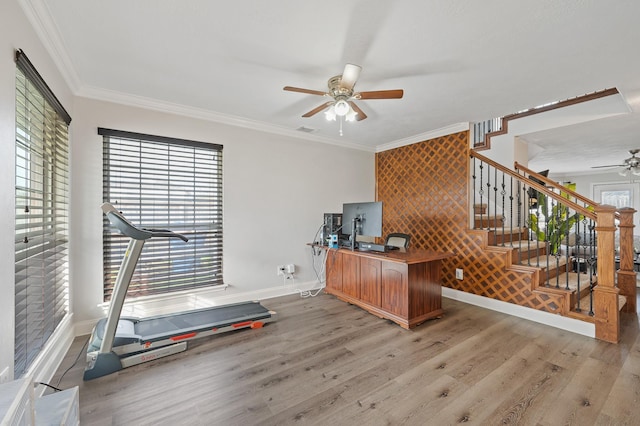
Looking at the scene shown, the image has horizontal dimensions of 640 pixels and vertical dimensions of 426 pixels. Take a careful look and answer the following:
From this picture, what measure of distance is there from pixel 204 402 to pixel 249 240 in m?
2.10

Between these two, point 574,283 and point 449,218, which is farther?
point 449,218

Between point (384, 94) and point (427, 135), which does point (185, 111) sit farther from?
point (427, 135)

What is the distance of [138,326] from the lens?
2.56 m

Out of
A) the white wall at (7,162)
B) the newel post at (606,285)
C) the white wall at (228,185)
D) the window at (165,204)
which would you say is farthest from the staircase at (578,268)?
the white wall at (7,162)

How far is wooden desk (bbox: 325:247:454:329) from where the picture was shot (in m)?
2.84

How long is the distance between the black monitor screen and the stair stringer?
4.55ft

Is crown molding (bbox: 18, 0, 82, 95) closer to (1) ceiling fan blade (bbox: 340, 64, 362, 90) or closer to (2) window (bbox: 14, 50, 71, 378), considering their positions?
(2) window (bbox: 14, 50, 71, 378)

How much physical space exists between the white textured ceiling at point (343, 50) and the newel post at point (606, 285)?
4.27 ft

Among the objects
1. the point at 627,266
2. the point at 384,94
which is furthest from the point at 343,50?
the point at 627,266

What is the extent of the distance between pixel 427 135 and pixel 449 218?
1296mm

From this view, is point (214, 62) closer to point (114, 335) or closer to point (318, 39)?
point (318, 39)

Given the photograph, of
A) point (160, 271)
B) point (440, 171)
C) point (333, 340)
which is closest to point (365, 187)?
point (440, 171)

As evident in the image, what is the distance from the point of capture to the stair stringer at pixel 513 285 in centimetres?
288

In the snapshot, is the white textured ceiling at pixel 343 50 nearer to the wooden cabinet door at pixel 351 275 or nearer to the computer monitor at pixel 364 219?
the computer monitor at pixel 364 219
